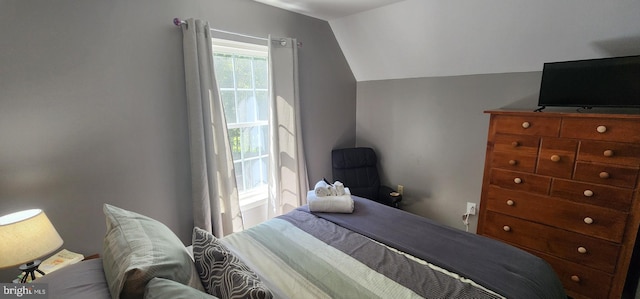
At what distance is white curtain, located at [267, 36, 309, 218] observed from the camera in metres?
2.42

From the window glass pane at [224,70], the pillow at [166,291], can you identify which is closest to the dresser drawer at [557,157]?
the pillow at [166,291]

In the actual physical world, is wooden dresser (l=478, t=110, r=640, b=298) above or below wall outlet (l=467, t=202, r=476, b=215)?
above

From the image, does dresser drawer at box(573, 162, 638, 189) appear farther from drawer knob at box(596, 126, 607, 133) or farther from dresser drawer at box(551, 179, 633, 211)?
drawer knob at box(596, 126, 607, 133)

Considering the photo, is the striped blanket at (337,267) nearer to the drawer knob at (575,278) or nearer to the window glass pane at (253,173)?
the window glass pane at (253,173)

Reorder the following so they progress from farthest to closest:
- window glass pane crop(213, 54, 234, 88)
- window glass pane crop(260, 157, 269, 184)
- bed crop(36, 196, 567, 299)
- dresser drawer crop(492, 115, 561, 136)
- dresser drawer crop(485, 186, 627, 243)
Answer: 1. window glass pane crop(260, 157, 269, 184)
2. window glass pane crop(213, 54, 234, 88)
3. dresser drawer crop(492, 115, 561, 136)
4. dresser drawer crop(485, 186, 627, 243)
5. bed crop(36, 196, 567, 299)

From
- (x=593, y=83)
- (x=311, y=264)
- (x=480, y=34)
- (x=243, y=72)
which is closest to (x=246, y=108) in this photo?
(x=243, y=72)

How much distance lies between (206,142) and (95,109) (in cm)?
67

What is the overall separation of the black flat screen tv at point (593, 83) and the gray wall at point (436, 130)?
361 mm

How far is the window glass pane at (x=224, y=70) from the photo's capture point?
2217 millimetres

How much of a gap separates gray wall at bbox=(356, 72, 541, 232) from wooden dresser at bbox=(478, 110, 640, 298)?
48cm

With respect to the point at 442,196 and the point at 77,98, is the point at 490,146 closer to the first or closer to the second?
the point at 442,196

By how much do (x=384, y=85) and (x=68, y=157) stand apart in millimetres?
2777

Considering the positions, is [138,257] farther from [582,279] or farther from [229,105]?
[582,279]

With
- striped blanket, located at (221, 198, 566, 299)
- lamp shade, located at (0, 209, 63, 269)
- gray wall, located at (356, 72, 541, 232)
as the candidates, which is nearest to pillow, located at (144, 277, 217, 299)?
striped blanket, located at (221, 198, 566, 299)
